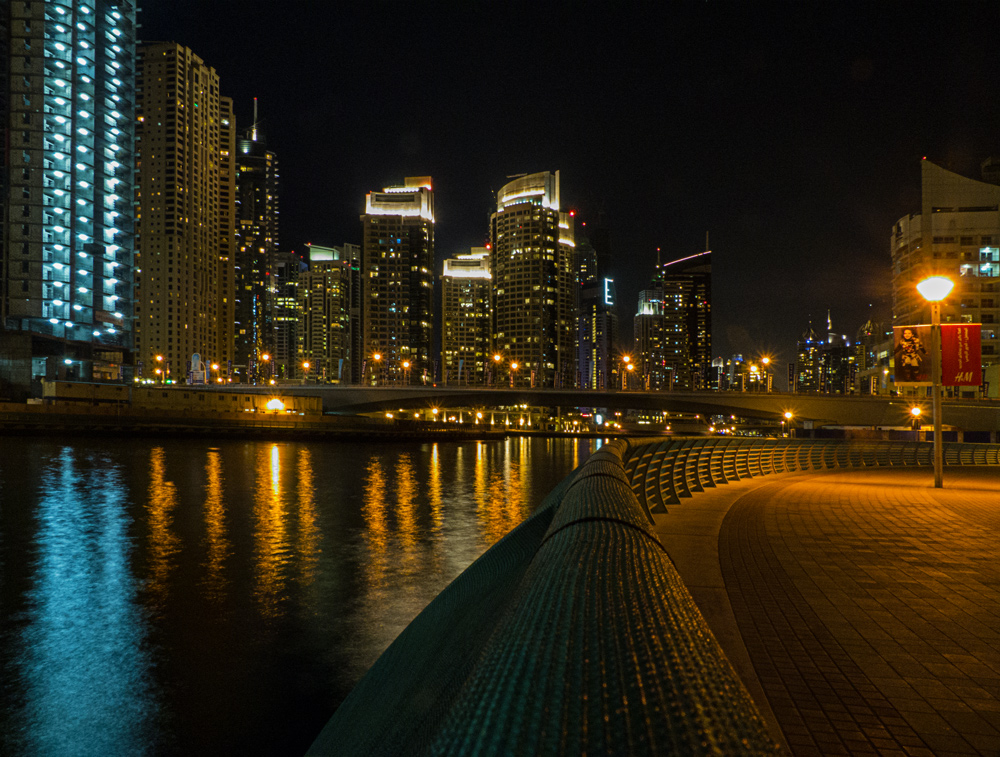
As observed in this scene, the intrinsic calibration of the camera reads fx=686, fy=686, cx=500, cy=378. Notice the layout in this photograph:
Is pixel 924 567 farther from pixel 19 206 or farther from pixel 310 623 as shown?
pixel 19 206

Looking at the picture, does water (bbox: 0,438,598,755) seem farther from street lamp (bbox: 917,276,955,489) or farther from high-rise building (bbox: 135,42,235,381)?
high-rise building (bbox: 135,42,235,381)

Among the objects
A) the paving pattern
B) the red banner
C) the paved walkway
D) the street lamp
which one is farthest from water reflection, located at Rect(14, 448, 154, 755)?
the red banner

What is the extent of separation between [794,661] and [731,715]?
16.1ft

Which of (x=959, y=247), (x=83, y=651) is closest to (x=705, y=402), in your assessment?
(x=83, y=651)

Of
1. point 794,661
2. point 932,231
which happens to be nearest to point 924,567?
point 794,661

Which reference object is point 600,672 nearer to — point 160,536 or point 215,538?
point 215,538

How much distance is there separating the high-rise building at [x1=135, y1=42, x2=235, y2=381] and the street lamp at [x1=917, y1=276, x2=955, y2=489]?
184 m

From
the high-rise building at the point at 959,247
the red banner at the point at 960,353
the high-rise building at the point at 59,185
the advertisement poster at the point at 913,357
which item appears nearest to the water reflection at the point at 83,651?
the advertisement poster at the point at 913,357

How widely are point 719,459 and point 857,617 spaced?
16.4 meters

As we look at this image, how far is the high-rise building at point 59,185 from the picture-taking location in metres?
98.7

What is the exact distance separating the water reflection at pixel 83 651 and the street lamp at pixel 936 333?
64.6 feet

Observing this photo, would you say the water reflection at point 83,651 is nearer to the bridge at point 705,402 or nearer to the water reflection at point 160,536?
the water reflection at point 160,536

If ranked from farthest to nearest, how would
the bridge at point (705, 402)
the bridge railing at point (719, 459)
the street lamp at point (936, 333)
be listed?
1. the bridge at point (705, 402)
2. the street lamp at point (936, 333)
3. the bridge railing at point (719, 459)

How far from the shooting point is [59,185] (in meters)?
102
